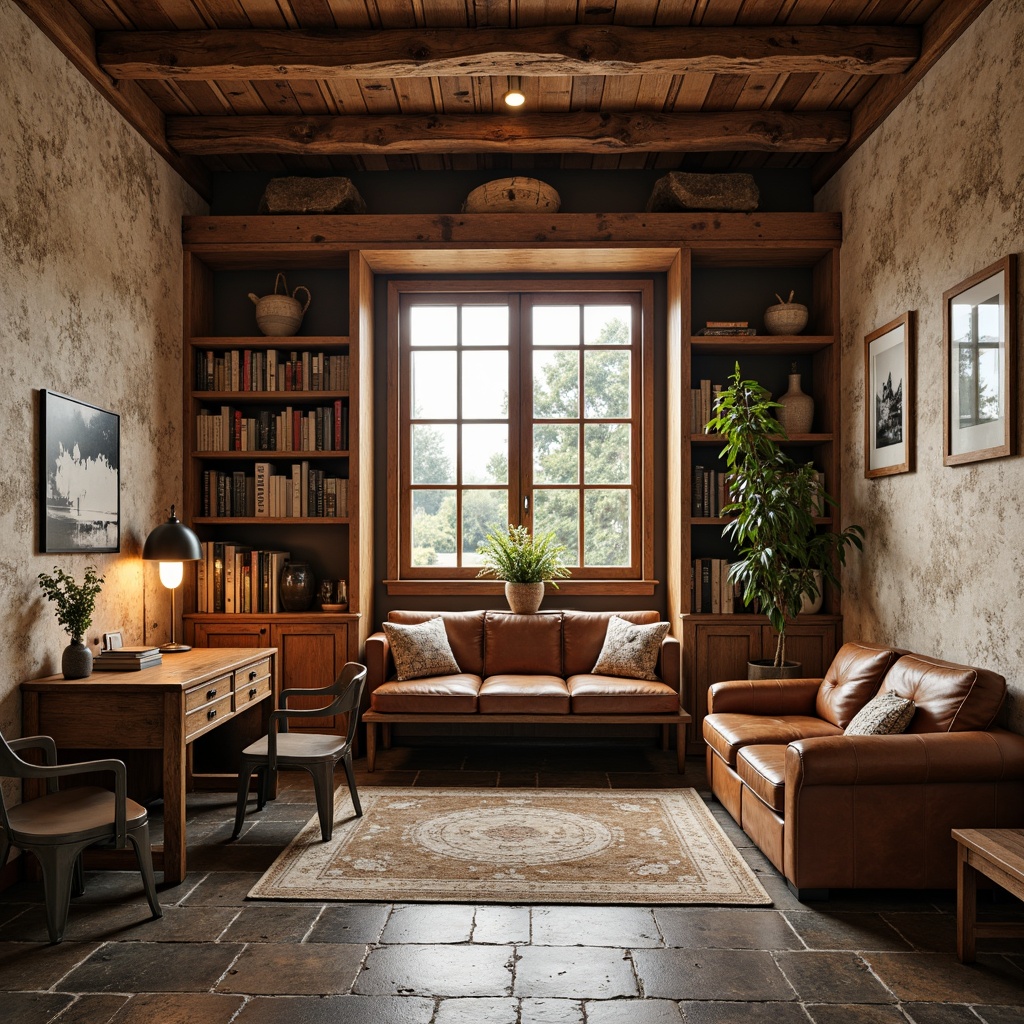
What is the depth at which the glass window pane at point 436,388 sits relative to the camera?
6055mm

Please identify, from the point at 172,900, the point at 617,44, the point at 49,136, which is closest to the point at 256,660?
the point at 172,900

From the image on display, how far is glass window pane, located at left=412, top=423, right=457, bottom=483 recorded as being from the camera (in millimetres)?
6043

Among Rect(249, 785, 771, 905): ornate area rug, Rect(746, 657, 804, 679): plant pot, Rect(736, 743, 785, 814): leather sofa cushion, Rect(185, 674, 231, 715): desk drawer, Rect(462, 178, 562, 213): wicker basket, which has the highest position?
Rect(462, 178, 562, 213): wicker basket

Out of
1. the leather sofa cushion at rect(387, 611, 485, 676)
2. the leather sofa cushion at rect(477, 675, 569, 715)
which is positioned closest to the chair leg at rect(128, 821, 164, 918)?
the leather sofa cushion at rect(477, 675, 569, 715)

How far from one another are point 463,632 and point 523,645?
0.40 m

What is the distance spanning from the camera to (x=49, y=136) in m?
3.78

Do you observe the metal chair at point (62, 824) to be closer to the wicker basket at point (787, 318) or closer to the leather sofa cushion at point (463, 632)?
the leather sofa cushion at point (463, 632)

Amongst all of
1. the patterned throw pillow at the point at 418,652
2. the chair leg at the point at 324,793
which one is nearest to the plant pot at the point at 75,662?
the chair leg at the point at 324,793

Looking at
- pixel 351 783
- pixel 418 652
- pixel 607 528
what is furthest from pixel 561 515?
pixel 351 783

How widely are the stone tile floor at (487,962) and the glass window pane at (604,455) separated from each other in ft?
9.94

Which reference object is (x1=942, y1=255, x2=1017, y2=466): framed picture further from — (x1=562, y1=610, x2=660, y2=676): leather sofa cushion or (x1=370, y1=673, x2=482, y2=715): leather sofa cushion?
(x1=370, y1=673, x2=482, y2=715): leather sofa cushion

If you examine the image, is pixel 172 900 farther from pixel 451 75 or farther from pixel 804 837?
pixel 451 75

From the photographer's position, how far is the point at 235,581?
5.49 m

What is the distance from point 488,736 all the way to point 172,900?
277cm
